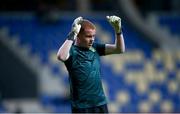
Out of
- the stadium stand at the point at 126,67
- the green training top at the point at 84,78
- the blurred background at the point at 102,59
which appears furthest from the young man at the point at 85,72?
the stadium stand at the point at 126,67

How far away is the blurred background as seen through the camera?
14.1m

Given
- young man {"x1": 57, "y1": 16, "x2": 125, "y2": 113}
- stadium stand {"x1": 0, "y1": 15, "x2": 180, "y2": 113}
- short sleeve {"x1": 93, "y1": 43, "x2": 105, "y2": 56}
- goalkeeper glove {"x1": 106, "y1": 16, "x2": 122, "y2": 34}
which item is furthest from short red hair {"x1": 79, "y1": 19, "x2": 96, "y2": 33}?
stadium stand {"x1": 0, "y1": 15, "x2": 180, "y2": 113}

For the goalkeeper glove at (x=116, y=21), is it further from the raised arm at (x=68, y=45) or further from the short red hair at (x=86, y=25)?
the raised arm at (x=68, y=45)

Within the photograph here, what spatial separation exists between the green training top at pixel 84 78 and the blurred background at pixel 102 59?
253 inches

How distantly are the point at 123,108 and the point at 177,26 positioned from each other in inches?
116

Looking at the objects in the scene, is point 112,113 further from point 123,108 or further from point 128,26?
point 128,26

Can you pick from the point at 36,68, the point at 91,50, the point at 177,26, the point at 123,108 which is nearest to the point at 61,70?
the point at 36,68

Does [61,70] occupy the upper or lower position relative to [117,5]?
lower

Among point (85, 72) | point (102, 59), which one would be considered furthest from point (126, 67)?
point (85, 72)

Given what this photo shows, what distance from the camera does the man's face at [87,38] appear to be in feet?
21.3

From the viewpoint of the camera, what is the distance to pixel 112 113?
13.1 m

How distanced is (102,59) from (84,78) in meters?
8.22

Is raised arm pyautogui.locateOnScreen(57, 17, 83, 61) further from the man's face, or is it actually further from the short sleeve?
the short sleeve

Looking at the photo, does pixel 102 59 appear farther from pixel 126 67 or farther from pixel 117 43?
pixel 117 43
